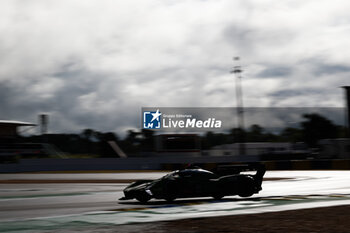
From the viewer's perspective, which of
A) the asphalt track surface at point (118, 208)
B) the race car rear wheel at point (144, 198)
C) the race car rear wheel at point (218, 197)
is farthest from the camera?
the race car rear wheel at point (218, 197)

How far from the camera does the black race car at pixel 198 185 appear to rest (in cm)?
1054

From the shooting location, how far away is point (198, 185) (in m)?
10.8

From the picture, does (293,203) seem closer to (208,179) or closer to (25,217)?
(208,179)

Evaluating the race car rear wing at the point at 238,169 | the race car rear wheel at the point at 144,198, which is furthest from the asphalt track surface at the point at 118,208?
the race car rear wing at the point at 238,169

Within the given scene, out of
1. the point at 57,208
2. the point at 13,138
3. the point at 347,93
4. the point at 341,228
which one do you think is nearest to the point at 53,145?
the point at 13,138

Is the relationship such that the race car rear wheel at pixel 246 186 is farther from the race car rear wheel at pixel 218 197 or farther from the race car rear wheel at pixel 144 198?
the race car rear wheel at pixel 144 198

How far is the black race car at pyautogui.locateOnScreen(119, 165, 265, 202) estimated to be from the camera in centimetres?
1054

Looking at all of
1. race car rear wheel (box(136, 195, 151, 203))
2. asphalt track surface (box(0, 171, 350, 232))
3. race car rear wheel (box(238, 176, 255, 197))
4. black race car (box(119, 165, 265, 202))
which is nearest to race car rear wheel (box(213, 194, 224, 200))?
black race car (box(119, 165, 265, 202))

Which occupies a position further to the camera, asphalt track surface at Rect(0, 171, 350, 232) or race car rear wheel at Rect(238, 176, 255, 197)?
race car rear wheel at Rect(238, 176, 255, 197)

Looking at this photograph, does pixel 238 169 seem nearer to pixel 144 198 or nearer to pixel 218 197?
pixel 218 197

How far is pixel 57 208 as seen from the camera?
10062 mm

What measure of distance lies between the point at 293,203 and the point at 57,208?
560 centimetres

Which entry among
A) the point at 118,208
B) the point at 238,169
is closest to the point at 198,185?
the point at 238,169

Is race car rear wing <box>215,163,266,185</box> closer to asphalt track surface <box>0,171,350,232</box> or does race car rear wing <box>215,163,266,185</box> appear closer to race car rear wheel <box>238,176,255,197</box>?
race car rear wheel <box>238,176,255,197</box>
